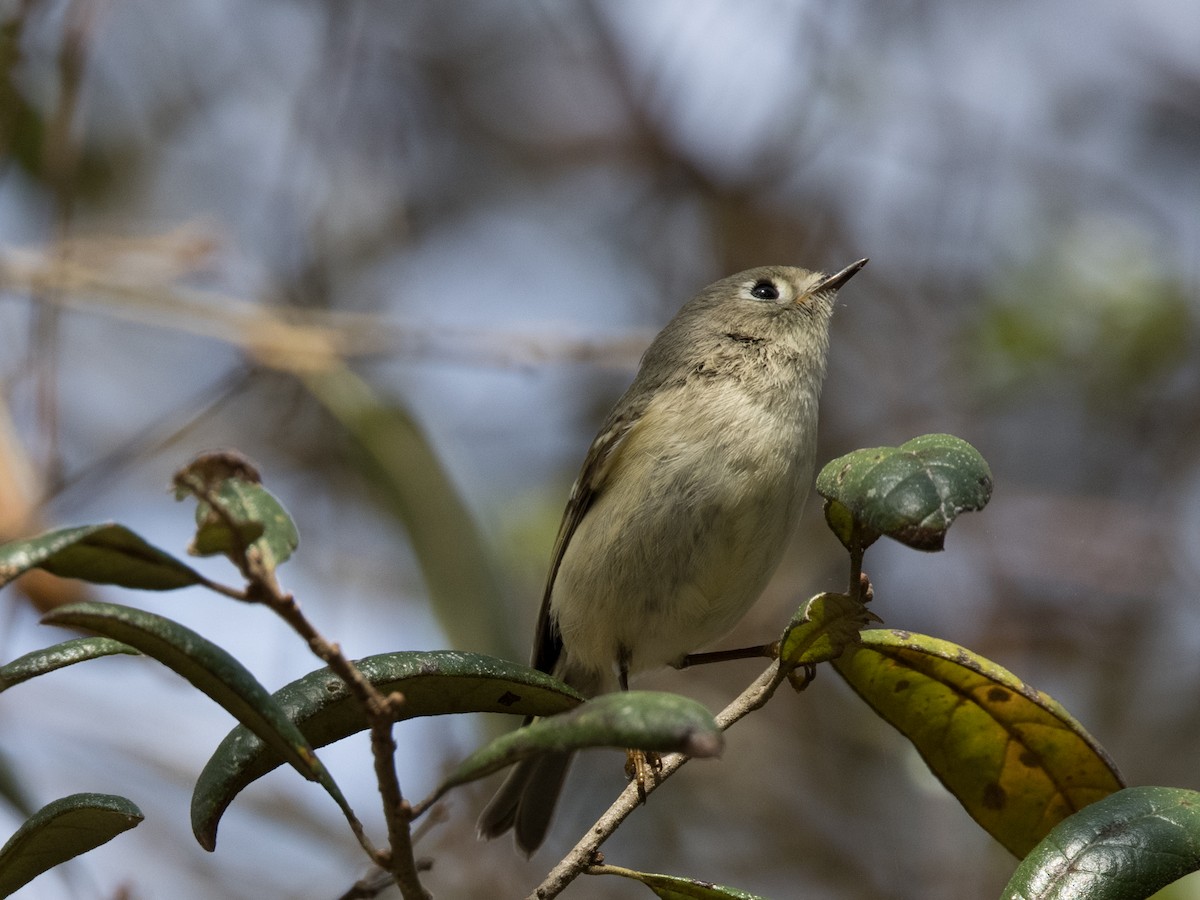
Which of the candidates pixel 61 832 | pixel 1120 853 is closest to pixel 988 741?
pixel 1120 853

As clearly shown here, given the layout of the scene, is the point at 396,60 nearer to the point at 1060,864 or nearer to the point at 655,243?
the point at 655,243

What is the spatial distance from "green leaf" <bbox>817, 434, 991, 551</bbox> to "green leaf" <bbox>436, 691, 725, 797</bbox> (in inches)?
9.7

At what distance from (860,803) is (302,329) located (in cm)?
233

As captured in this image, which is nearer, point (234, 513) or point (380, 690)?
point (234, 513)

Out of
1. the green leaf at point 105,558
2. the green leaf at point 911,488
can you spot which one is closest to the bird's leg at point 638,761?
the green leaf at point 911,488

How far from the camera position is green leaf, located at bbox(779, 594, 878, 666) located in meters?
1.27

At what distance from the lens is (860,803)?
398 centimetres

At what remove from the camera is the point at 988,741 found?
1.53 m

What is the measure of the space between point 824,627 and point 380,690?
470 mm

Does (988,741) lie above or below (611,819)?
above

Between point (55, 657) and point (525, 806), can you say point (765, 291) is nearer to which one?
point (525, 806)

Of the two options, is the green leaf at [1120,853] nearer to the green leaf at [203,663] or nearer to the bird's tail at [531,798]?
the green leaf at [203,663]

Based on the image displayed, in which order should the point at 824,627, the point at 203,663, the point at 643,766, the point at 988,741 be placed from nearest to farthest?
the point at 203,663 → the point at 824,627 → the point at 988,741 → the point at 643,766

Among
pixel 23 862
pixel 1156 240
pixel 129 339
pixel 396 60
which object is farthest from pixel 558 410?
pixel 23 862
